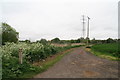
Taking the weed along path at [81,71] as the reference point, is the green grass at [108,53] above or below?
above

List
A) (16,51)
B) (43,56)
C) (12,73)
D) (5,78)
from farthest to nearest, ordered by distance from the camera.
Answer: (43,56)
(16,51)
(12,73)
(5,78)

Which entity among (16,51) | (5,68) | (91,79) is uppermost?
(16,51)

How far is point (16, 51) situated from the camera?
11.2 meters

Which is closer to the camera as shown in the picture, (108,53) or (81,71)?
(81,71)

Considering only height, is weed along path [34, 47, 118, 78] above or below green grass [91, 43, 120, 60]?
below

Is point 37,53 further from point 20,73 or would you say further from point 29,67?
point 20,73

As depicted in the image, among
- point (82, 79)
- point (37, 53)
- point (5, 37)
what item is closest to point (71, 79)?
point (82, 79)

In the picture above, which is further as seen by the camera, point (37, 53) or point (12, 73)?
point (37, 53)

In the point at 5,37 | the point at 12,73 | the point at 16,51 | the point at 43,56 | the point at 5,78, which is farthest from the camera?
the point at 5,37

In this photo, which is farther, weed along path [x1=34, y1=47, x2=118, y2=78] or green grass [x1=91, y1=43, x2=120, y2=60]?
green grass [x1=91, y1=43, x2=120, y2=60]

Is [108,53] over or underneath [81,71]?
over

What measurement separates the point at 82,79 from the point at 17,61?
486 centimetres

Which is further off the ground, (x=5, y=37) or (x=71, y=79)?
(x=5, y=37)

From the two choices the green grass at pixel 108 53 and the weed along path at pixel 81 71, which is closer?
the weed along path at pixel 81 71
